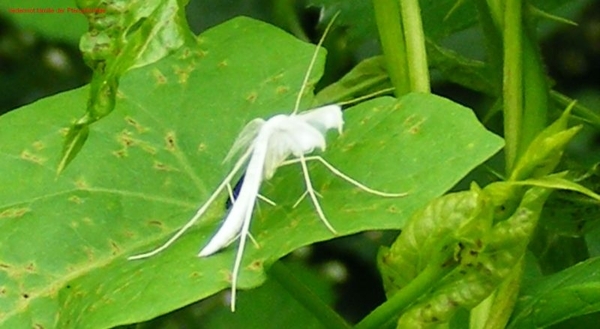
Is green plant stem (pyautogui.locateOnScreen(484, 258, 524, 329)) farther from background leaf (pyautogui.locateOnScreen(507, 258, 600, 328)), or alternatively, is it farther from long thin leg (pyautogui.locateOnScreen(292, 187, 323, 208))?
long thin leg (pyautogui.locateOnScreen(292, 187, 323, 208))

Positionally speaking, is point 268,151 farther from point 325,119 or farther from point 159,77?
point 159,77

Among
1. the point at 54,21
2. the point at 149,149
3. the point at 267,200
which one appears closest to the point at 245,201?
the point at 267,200

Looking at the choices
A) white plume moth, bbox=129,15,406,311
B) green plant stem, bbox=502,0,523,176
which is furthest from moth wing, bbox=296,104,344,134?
green plant stem, bbox=502,0,523,176

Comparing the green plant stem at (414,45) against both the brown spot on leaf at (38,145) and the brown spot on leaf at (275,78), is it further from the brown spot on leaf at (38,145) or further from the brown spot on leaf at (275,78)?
the brown spot on leaf at (38,145)

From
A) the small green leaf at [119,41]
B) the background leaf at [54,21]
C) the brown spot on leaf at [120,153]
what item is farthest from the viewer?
the background leaf at [54,21]

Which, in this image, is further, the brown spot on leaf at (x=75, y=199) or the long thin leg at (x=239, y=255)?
the brown spot on leaf at (x=75, y=199)

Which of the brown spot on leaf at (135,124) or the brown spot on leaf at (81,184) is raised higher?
the brown spot on leaf at (135,124)

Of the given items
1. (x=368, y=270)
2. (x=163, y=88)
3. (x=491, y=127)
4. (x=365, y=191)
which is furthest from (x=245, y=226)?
(x=368, y=270)

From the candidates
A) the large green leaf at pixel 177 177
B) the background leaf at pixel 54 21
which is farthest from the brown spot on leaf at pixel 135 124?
the background leaf at pixel 54 21
